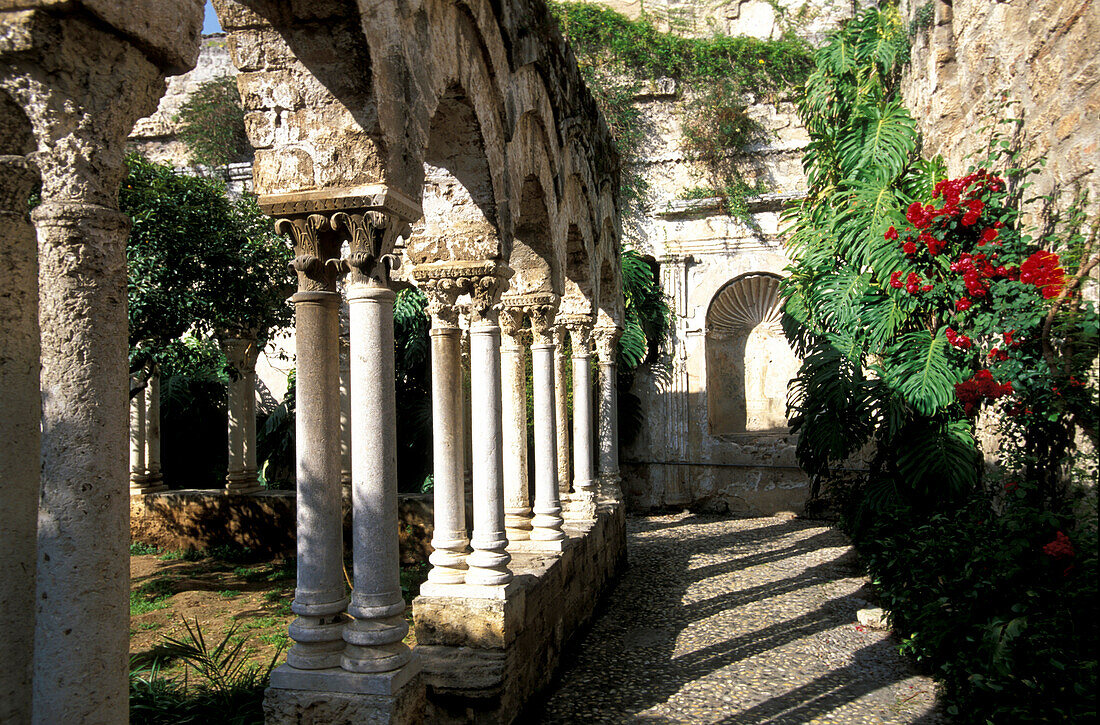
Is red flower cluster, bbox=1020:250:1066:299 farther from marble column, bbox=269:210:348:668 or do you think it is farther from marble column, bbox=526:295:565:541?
marble column, bbox=269:210:348:668

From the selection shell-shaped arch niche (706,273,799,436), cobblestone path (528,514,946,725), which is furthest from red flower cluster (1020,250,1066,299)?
shell-shaped arch niche (706,273,799,436)

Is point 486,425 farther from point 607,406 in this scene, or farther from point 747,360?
point 747,360

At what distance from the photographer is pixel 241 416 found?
10570 mm

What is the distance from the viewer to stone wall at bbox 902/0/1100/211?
466 cm

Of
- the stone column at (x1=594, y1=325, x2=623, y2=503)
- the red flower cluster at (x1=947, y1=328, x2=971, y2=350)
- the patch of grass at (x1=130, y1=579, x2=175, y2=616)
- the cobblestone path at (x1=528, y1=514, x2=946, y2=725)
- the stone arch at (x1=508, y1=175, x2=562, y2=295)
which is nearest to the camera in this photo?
the cobblestone path at (x1=528, y1=514, x2=946, y2=725)

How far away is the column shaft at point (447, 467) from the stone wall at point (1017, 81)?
12.8 feet

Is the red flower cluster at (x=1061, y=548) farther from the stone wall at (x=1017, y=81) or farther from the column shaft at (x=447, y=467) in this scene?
the column shaft at (x=447, y=467)

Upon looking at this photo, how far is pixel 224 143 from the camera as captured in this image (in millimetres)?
14031

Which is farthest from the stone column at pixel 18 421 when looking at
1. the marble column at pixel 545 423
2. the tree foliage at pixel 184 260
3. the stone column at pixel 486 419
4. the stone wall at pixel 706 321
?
the stone wall at pixel 706 321

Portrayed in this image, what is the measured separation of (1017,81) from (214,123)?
41.6 ft

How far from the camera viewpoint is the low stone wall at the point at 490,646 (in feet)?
13.8

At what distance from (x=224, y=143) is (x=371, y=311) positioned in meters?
12.1

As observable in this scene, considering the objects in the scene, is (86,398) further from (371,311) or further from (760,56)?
(760,56)

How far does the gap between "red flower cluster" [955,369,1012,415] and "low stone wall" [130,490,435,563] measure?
5.81m
